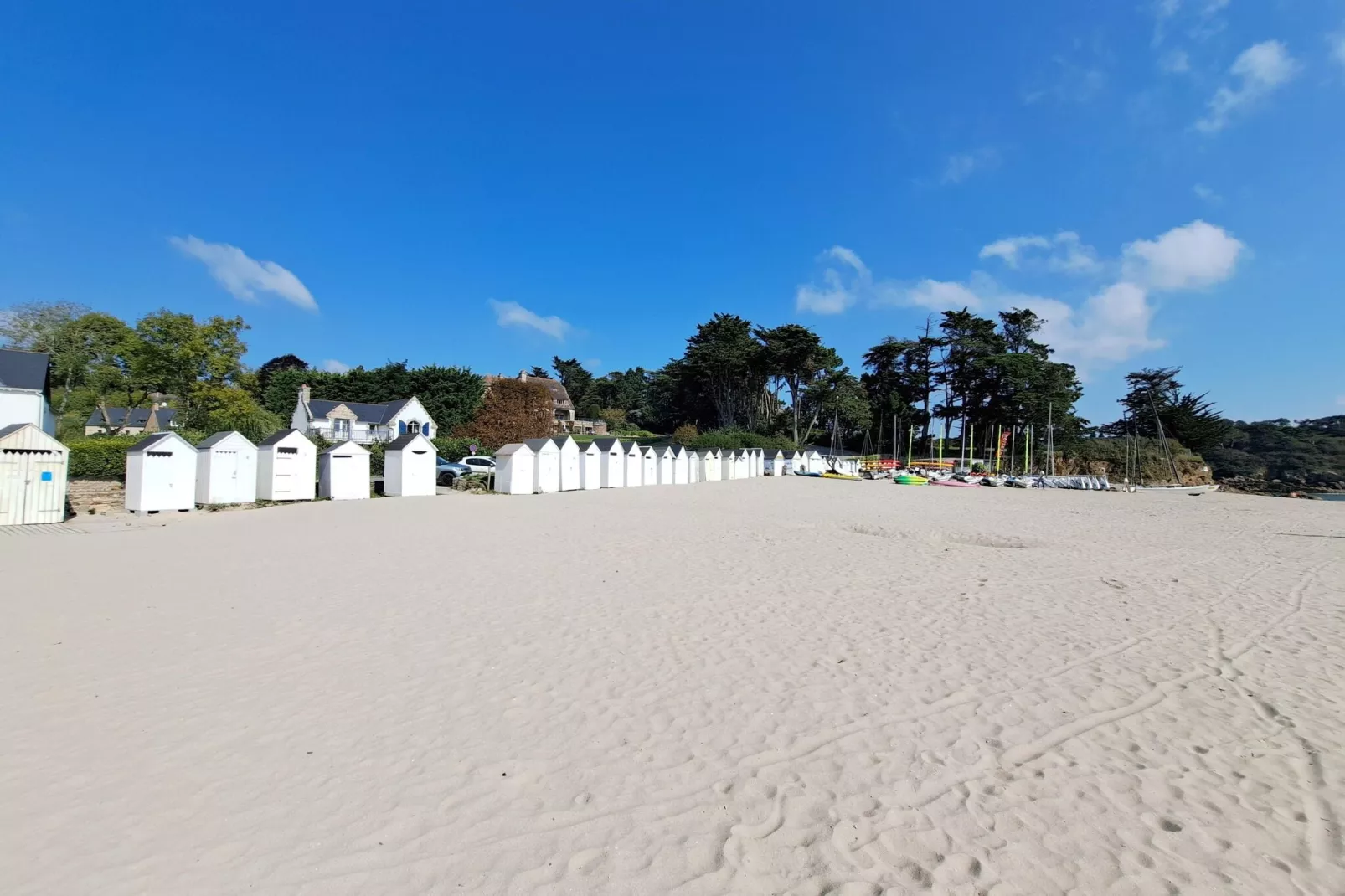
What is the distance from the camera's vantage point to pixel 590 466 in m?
28.5

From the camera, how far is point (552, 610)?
7.21 m

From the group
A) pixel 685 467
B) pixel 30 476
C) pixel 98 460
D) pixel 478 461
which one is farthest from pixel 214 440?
pixel 685 467

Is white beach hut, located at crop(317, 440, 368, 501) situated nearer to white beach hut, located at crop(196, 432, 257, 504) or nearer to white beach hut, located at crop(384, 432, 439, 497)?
white beach hut, located at crop(384, 432, 439, 497)

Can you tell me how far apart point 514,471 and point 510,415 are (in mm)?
22827

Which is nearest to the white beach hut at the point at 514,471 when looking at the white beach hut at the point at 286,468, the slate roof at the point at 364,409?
the white beach hut at the point at 286,468

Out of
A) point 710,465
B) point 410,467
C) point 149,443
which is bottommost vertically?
point 410,467

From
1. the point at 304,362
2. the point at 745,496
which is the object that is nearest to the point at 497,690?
the point at 745,496

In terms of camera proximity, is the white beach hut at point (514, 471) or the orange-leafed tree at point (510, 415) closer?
the white beach hut at point (514, 471)

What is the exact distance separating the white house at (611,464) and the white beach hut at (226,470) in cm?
1418

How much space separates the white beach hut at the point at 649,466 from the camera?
3250 cm

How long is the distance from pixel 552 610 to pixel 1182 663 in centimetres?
659

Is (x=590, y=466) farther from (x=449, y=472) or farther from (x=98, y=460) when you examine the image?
(x=98, y=460)

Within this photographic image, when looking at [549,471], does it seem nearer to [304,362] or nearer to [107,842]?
[107,842]

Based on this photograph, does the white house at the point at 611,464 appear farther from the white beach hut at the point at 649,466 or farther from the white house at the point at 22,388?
the white house at the point at 22,388
